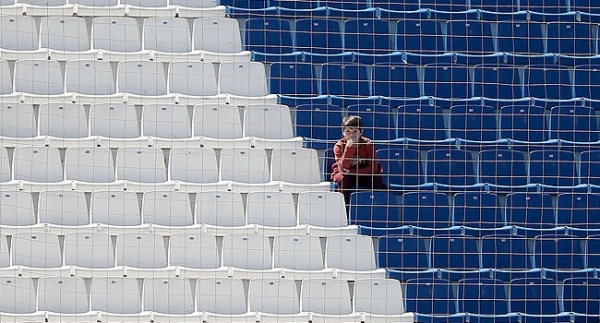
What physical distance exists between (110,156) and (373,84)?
1.61 metres

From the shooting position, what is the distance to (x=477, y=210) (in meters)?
8.52

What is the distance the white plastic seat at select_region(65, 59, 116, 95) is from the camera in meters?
9.02

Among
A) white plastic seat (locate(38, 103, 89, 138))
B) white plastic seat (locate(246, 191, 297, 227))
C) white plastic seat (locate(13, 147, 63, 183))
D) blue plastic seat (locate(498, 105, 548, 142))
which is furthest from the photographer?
blue plastic seat (locate(498, 105, 548, 142))

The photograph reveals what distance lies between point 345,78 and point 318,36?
0.41m

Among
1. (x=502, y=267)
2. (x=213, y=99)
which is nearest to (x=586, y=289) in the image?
(x=502, y=267)

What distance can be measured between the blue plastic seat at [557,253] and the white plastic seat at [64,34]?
2940mm

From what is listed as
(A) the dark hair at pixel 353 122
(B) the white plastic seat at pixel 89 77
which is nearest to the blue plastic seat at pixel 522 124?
(A) the dark hair at pixel 353 122

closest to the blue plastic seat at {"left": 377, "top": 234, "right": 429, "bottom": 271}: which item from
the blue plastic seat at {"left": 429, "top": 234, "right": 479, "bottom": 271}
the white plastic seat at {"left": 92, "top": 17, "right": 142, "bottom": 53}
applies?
the blue plastic seat at {"left": 429, "top": 234, "right": 479, "bottom": 271}

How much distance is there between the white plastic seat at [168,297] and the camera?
795 cm

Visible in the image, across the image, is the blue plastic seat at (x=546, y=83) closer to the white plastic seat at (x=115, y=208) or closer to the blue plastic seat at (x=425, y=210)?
the blue plastic seat at (x=425, y=210)

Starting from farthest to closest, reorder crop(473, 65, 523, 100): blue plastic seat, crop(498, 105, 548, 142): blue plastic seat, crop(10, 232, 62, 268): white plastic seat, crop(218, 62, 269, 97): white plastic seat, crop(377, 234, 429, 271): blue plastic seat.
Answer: crop(473, 65, 523, 100): blue plastic seat
crop(218, 62, 269, 97): white plastic seat
crop(498, 105, 548, 142): blue plastic seat
crop(377, 234, 429, 271): blue plastic seat
crop(10, 232, 62, 268): white plastic seat

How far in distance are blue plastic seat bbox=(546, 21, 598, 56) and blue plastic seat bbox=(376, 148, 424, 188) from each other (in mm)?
1461

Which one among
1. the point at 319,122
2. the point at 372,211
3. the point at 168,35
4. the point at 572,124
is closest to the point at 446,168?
the point at 372,211

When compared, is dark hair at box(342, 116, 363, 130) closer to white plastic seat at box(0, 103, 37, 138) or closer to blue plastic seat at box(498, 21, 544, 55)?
blue plastic seat at box(498, 21, 544, 55)
